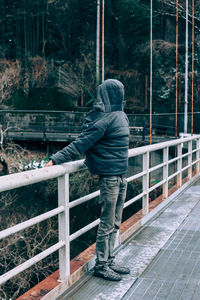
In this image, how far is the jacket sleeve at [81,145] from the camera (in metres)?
3.55

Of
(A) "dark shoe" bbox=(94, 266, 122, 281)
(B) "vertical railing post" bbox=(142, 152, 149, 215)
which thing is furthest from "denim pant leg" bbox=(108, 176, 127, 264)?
(B) "vertical railing post" bbox=(142, 152, 149, 215)

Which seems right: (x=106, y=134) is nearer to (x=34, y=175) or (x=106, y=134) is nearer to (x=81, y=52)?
(x=34, y=175)

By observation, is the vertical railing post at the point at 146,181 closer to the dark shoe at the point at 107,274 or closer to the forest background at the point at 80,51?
the dark shoe at the point at 107,274

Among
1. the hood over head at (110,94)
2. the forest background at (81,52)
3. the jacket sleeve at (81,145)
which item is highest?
the forest background at (81,52)

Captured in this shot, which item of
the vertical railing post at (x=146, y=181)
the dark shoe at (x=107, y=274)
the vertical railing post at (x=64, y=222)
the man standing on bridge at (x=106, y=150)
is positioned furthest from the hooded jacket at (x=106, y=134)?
the vertical railing post at (x=146, y=181)

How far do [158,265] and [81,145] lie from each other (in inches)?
63.3

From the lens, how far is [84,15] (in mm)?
39938

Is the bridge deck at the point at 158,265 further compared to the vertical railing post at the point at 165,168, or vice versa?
the vertical railing post at the point at 165,168

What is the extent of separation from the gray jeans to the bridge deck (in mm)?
259

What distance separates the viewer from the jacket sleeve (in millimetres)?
3547

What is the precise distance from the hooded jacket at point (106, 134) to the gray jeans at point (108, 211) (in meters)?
0.11

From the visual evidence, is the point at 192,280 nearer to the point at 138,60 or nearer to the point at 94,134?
the point at 94,134

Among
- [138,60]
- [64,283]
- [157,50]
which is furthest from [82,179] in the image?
[64,283]

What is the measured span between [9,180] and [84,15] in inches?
1530
